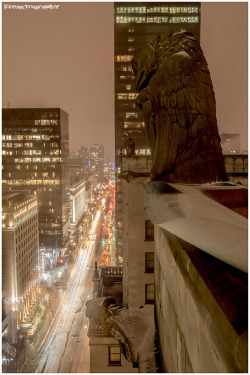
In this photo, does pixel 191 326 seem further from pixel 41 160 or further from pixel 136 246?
pixel 41 160

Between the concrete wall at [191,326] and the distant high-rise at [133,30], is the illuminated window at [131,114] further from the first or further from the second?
the concrete wall at [191,326]

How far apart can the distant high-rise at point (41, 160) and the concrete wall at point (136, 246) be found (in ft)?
245

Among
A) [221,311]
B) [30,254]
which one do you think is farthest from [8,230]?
[221,311]

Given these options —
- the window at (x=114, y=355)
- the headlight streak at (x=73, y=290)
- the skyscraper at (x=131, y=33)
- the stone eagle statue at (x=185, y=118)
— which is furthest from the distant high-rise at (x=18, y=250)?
the stone eagle statue at (x=185, y=118)

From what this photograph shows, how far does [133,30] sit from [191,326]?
83.4 meters

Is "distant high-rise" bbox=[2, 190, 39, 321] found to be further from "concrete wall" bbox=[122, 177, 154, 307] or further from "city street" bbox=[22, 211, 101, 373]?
"concrete wall" bbox=[122, 177, 154, 307]

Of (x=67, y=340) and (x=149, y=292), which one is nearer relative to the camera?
(x=149, y=292)

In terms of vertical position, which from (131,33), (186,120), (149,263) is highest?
(131,33)

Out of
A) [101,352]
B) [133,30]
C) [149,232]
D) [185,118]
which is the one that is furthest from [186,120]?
[133,30]

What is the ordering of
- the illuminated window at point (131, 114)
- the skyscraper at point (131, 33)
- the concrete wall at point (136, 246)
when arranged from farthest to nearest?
the illuminated window at point (131, 114), the skyscraper at point (131, 33), the concrete wall at point (136, 246)

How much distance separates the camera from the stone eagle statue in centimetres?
596

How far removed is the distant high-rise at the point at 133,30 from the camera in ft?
244

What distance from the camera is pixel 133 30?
7681cm

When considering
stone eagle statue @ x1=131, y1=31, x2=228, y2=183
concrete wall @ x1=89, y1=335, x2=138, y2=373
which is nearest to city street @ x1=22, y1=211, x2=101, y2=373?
concrete wall @ x1=89, y1=335, x2=138, y2=373
